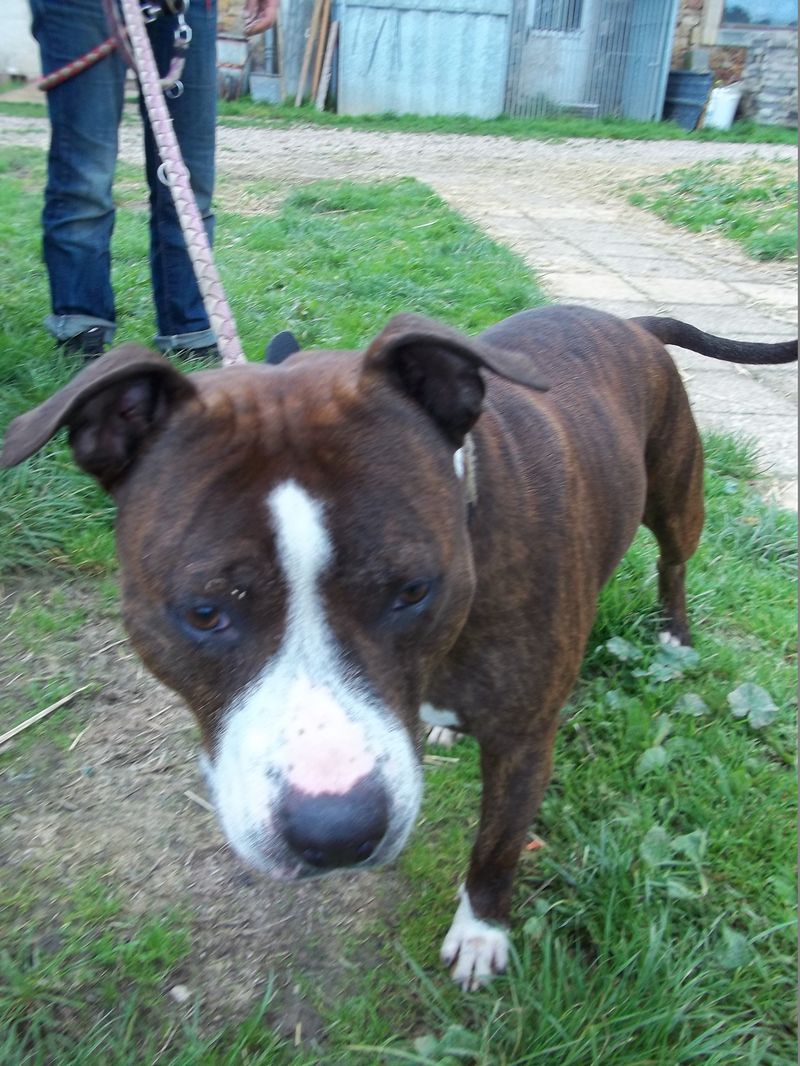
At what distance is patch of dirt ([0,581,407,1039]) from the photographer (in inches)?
82.6

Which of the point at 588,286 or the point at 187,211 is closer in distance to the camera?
the point at 187,211

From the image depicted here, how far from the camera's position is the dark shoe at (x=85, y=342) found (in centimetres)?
401

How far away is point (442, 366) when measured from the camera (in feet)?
5.53

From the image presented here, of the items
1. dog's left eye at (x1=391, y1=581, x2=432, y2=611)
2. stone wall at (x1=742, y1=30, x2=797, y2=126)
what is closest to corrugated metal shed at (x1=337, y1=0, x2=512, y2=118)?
stone wall at (x1=742, y1=30, x2=797, y2=126)

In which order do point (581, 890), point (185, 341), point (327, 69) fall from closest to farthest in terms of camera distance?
1. point (581, 890)
2. point (185, 341)
3. point (327, 69)

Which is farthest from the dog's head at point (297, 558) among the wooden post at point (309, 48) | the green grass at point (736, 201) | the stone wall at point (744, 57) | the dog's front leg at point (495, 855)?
the stone wall at point (744, 57)

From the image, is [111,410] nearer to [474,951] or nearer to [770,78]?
[474,951]

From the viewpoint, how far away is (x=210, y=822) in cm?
245

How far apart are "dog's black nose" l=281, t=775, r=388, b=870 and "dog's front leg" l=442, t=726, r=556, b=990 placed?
62 cm

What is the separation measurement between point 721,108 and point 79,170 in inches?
642

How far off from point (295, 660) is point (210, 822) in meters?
1.15

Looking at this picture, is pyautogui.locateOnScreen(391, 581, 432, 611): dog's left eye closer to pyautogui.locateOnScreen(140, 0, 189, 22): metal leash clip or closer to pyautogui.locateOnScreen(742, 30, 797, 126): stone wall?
pyautogui.locateOnScreen(140, 0, 189, 22): metal leash clip

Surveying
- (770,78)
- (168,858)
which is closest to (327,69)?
(770,78)

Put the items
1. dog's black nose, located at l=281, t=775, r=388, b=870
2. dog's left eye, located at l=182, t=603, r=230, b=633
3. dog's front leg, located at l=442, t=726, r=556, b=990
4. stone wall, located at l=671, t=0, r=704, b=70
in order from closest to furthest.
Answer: dog's black nose, located at l=281, t=775, r=388, b=870 → dog's left eye, located at l=182, t=603, r=230, b=633 → dog's front leg, located at l=442, t=726, r=556, b=990 → stone wall, located at l=671, t=0, r=704, b=70
